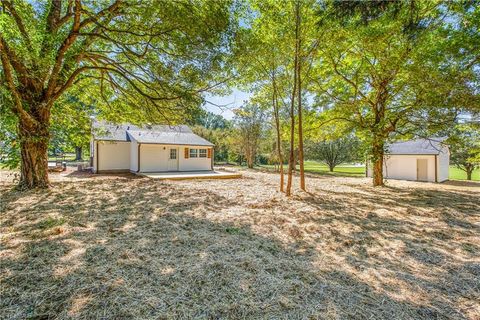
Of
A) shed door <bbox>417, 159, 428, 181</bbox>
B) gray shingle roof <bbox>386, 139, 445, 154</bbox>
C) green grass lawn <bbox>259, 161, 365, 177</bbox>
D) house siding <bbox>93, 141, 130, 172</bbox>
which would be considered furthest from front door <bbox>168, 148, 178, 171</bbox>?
shed door <bbox>417, 159, 428, 181</bbox>

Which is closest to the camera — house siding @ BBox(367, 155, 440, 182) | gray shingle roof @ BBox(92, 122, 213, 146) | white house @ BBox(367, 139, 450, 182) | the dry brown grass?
the dry brown grass

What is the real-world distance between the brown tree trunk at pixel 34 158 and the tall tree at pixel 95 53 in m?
0.02

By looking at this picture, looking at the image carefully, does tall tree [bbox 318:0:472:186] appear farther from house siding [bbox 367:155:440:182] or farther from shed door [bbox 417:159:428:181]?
shed door [bbox 417:159:428:181]

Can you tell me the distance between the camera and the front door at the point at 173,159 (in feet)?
52.2

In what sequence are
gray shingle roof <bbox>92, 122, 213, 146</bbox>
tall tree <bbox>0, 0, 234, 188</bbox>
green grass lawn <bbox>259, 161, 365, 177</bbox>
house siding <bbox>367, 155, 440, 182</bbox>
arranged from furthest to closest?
green grass lawn <bbox>259, 161, 365, 177</bbox> < house siding <bbox>367, 155, 440, 182</bbox> < gray shingle roof <bbox>92, 122, 213, 146</bbox> < tall tree <bbox>0, 0, 234, 188</bbox>

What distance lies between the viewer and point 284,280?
2.62 meters

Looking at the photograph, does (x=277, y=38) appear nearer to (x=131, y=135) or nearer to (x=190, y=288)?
(x=190, y=288)

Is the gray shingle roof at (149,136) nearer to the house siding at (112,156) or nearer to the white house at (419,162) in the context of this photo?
the house siding at (112,156)

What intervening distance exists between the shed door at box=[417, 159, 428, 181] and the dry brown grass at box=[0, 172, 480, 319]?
13425mm

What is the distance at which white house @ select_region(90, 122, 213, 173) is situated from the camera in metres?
14.9

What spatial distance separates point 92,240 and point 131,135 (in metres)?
13.5

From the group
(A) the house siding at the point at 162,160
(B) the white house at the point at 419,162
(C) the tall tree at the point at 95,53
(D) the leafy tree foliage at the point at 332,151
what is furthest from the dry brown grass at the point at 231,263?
(D) the leafy tree foliage at the point at 332,151

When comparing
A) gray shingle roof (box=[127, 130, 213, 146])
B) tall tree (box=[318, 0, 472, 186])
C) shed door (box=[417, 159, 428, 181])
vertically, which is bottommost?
shed door (box=[417, 159, 428, 181])

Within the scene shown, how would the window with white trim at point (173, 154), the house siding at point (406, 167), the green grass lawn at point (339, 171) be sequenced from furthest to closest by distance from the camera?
the green grass lawn at point (339, 171) → the house siding at point (406, 167) → the window with white trim at point (173, 154)
